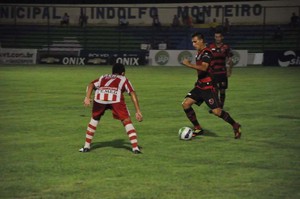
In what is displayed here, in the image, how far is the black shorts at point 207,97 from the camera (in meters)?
11.9

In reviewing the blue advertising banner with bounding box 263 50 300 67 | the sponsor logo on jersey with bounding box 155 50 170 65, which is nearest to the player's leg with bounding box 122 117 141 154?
the blue advertising banner with bounding box 263 50 300 67

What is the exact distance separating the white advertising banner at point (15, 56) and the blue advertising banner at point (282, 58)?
749 inches

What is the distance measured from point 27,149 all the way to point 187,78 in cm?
2002

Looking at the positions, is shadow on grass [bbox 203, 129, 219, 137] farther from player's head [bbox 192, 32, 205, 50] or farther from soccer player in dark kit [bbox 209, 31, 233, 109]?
soccer player in dark kit [bbox 209, 31, 233, 109]

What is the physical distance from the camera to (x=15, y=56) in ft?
144

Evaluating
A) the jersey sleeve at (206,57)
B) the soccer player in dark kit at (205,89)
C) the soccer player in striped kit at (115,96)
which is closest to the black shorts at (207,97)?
the soccer player in dark kit at (205,89)

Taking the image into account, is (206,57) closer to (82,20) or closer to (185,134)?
(185,134)

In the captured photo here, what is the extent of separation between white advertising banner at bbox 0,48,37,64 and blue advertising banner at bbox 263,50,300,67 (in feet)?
62.4

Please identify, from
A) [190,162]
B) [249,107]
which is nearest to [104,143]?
[190,162]

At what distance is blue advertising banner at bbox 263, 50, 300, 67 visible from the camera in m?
40.6

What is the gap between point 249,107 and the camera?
57.9ft

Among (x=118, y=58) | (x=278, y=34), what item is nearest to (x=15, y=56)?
(x=118, y=58)

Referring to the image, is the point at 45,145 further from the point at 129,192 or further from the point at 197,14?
the point at 197,14

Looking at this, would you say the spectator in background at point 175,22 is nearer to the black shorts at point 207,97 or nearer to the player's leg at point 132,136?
the black shorts at point 207,97
